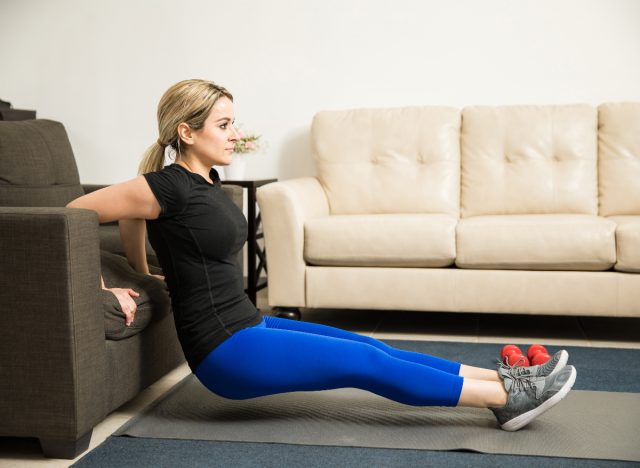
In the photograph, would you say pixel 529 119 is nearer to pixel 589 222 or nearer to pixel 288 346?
pixel 589 222

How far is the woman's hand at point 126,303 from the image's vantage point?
2.14 metres

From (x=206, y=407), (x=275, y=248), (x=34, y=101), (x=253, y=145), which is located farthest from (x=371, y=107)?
(x=206, y=407)

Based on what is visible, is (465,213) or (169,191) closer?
(169,191)

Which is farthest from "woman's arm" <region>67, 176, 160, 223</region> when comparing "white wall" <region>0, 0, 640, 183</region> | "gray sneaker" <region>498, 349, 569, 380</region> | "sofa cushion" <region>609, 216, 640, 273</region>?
"white wall" <region>0, 0, 640, 183</region>

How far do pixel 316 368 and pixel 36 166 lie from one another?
1.73 meters

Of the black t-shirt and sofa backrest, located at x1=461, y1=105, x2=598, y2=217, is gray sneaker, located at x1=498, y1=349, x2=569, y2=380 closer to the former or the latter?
the black t-shirt

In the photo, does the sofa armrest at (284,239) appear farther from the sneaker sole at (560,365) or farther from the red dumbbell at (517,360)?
the sneaker sole at (560,365)

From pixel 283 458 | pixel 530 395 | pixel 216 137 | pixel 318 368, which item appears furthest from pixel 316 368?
pixel 216 137

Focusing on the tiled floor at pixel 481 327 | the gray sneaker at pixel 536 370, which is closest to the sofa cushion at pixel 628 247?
the tiled floor at pixel 481 327

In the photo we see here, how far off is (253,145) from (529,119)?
1405 millimetres

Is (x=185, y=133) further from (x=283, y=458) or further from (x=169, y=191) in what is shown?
(x=283, y=458)

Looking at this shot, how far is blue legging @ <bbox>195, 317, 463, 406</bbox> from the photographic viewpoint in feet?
6.49

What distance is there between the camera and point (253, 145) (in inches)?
165

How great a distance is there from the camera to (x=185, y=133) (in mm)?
2113
